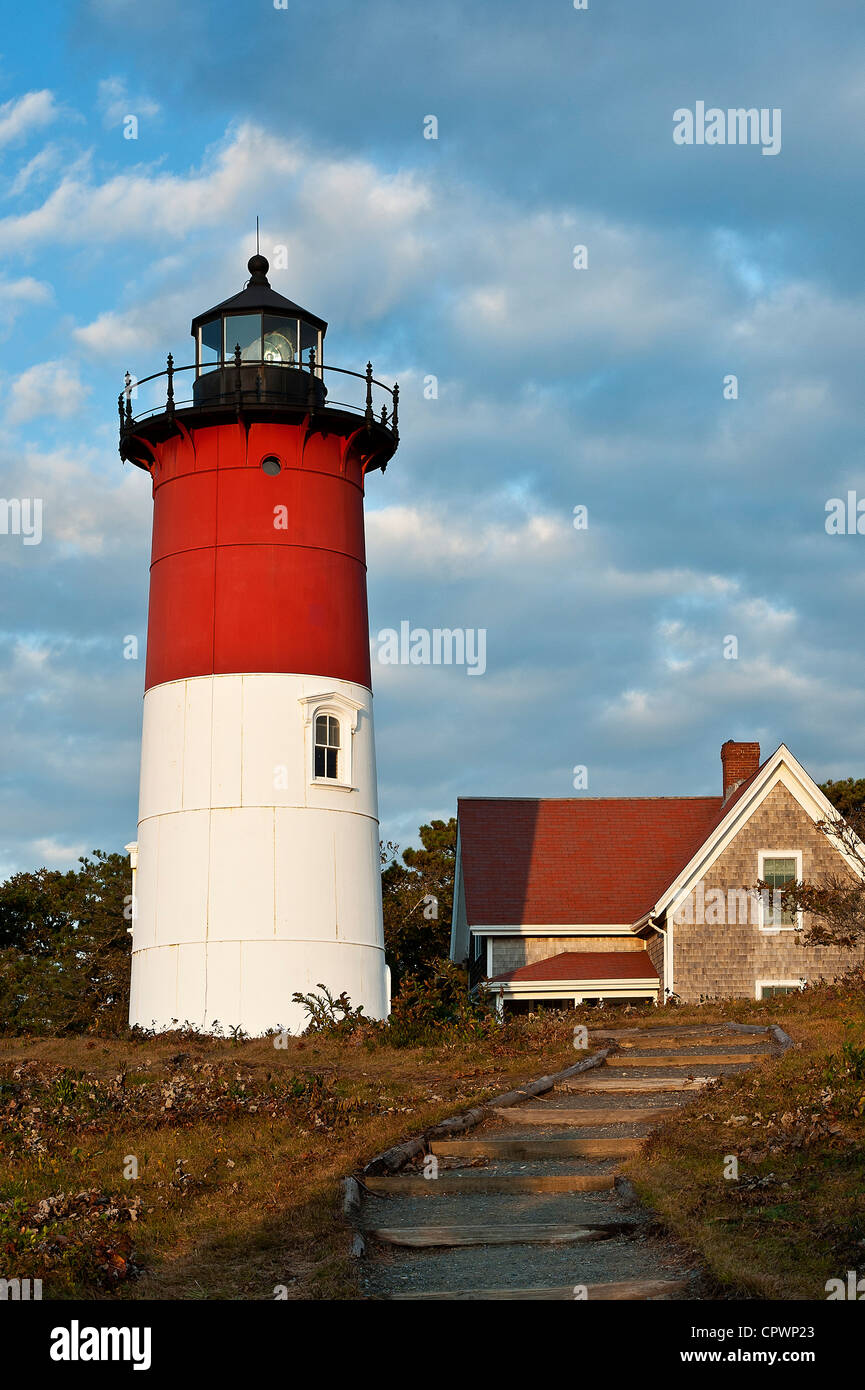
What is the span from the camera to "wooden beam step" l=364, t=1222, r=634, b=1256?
32.3 ft

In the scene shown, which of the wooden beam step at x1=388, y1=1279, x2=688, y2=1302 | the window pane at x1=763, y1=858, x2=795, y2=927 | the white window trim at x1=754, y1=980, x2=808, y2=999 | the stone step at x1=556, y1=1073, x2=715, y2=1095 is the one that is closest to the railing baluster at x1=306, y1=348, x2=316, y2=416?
the window pane at x1=763, y1=858, x2=795, y2=927

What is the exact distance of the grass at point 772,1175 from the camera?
28.2ft

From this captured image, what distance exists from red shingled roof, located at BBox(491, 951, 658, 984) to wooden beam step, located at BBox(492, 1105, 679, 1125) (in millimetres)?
16107

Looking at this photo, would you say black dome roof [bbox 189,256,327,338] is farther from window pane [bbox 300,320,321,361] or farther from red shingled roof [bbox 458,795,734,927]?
red shingled roof [bbox 458,795,734,927]

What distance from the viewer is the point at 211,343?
26.3 meters

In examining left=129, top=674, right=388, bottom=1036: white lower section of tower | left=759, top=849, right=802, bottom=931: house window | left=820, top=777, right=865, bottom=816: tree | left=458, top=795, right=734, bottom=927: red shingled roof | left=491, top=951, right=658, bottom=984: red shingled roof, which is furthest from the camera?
left=820, top=777, right=865, bottom=816: tree

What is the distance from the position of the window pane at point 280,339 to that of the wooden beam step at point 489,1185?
678 inches

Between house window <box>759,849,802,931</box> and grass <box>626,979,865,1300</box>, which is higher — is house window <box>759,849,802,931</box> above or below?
above

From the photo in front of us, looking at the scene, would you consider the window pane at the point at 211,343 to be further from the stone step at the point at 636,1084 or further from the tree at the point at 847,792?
the tree at the point at 847,792

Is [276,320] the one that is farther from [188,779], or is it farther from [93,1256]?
[93,1256]

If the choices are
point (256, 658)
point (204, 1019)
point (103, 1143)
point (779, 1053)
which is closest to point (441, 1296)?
point (103, 1143)

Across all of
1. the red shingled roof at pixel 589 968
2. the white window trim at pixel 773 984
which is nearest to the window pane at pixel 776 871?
the white window trim at pixel 773 984

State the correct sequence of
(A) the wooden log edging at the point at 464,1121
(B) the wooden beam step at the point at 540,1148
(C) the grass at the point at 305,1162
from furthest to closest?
(B) the wooden beam step at the point at 540,1148 < (A) the wooden log edging at the point at 464,1121 < (C) the grass at the point at 305,1162

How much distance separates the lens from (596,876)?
109ft
